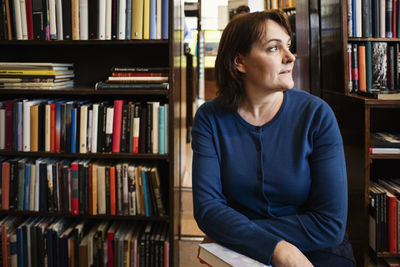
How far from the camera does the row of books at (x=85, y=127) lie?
6.55ft

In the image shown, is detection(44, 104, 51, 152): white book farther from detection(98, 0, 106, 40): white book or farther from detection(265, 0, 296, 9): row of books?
detection(265, 0, 296, 9): row of books

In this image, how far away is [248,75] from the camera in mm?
1275

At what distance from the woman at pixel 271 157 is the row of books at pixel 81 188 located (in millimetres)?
844

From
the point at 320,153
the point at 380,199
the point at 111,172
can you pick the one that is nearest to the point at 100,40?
the point at 111,172

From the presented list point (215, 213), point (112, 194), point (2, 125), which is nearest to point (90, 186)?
point (112, 194)

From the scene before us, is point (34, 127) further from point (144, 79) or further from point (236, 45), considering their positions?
point (236, 45)

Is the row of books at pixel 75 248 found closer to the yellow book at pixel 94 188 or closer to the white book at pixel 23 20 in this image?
the yellow book at pixel 94 188

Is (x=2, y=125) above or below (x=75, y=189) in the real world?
above

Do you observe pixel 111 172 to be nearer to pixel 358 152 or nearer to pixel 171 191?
pixel 171 191

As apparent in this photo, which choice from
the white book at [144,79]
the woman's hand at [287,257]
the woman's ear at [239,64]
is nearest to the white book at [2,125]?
the white book at [144,79]

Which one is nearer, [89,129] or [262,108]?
[262,108]

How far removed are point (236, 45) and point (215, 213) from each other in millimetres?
546

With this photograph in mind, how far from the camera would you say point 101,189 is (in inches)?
79.7

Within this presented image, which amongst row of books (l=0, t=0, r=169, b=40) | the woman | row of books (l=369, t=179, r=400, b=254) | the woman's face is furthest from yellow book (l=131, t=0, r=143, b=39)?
row of books (l=369, t=179, r=400, b=254)
